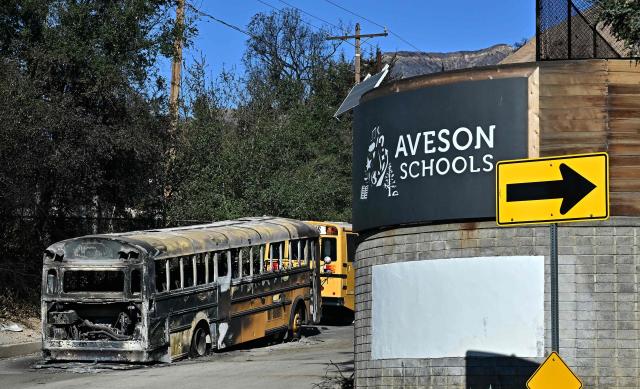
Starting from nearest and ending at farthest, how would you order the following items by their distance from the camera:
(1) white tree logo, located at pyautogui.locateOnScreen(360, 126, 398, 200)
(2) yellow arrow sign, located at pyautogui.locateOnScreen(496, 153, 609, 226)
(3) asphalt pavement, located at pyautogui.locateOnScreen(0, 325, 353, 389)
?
(2) yellow arrow sign, located at pyautogui.locateOnScreen(496, 153, 609, 226) < (1) white tree logo, located at pyautogui.locateOnScreen(360, 126, 398, 200) < (3) asphalt pavement, located at pyautogui.locateOnScreen(0, 325, 353, 389)

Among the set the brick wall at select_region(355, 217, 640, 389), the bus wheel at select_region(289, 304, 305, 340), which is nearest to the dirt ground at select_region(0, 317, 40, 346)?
the bus wheel at select_region(289, 304, 305, 340)

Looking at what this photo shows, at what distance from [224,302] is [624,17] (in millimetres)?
11976

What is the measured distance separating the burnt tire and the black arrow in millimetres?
13166

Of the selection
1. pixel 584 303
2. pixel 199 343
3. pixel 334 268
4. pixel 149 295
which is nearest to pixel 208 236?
pixel 199 343

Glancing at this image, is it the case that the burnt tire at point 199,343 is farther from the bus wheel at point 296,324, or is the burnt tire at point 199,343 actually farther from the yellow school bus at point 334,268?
the yellow school bus at point 334,268

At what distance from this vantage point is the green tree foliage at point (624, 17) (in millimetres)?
11062

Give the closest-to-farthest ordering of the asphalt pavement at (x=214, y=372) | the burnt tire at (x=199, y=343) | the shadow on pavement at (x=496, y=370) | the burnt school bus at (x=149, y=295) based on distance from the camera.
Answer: the shadow on pavement at (x=496, y=370) → the asphalt pavement at (x=214, y=372) → the burnt school bus at (x=149, y=295) → the burnt tire at (x=199, y=343)

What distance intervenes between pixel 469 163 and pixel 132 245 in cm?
870

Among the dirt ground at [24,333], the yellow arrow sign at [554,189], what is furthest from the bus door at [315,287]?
the yellow arrow sign at [554,189]

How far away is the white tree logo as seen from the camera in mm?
12898

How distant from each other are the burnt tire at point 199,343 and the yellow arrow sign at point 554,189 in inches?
512

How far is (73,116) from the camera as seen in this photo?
82.7 ft

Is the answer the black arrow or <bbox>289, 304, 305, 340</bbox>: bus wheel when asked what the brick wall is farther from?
<bbox>289, 304, 305, 340</bbox>: bus wheel

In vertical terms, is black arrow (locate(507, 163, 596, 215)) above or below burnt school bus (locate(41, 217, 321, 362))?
above
